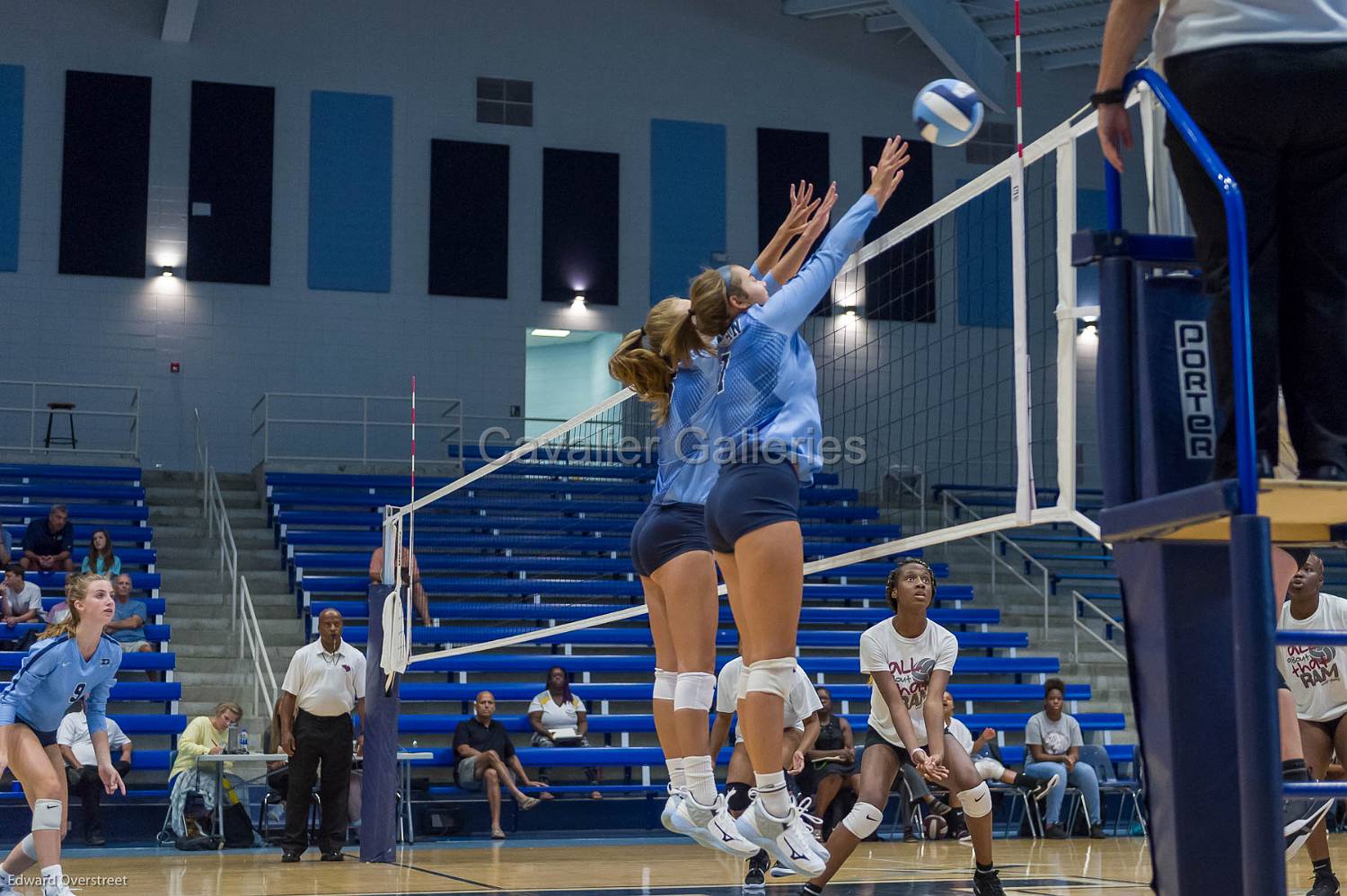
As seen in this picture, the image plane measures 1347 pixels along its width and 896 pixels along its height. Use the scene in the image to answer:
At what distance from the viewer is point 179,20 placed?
19.5 m

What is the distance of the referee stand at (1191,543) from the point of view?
2.24m

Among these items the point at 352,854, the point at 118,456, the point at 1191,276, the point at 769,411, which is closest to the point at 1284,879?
the point at 1191,276

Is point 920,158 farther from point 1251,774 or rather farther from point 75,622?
point 1251,774

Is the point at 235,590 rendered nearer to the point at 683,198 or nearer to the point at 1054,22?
the point at 683,198

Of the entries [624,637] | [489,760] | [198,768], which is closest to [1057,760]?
[624,637]

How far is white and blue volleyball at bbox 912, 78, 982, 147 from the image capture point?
19.3 ft

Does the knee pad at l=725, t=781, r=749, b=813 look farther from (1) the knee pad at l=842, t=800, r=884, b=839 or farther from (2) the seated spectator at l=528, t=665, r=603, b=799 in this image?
(2) the seated spectator at l=528, t=665, r=603, b=799

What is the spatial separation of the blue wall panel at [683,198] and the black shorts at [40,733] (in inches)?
577

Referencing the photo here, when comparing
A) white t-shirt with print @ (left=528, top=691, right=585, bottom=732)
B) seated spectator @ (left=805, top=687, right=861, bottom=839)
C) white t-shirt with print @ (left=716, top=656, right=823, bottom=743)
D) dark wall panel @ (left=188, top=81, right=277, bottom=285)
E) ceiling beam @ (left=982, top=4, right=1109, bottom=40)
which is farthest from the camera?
ceiling beam @ (left=982, top=4, right=1109, bottom=40)

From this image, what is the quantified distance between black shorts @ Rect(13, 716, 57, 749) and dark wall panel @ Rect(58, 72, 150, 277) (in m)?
13.3

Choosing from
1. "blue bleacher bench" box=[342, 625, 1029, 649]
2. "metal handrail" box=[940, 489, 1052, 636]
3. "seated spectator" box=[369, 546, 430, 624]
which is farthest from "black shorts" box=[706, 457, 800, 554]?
"metal handrail" box=[940, 489, 1052, 636]

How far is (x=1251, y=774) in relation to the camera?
7.28 feet

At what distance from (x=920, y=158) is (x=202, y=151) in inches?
413

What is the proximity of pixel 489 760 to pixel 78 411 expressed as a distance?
28.9ft
